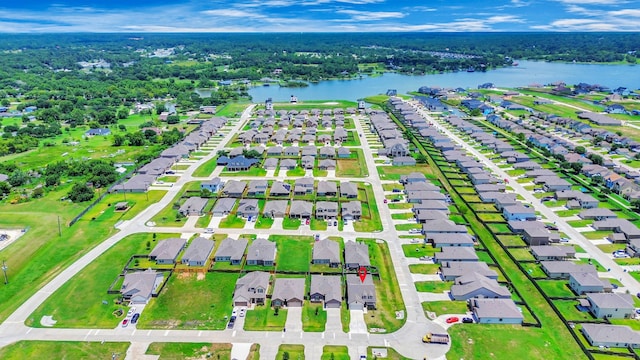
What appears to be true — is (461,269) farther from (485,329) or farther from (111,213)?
(111,213)

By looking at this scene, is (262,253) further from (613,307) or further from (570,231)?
(570,231)

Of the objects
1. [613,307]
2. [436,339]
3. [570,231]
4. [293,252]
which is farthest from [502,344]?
[570,231]

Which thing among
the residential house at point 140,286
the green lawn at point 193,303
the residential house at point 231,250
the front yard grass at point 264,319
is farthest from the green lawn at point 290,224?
the residential house at point 140,286

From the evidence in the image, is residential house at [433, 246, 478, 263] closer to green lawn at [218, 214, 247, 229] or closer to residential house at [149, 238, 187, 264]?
green lawn at [218, 214, 247, 229]

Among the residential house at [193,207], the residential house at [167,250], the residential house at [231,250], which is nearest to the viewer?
the residential house at [167,250]

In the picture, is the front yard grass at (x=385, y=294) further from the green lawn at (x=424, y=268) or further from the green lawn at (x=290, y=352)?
the green lawn at (x=290, y=352)
